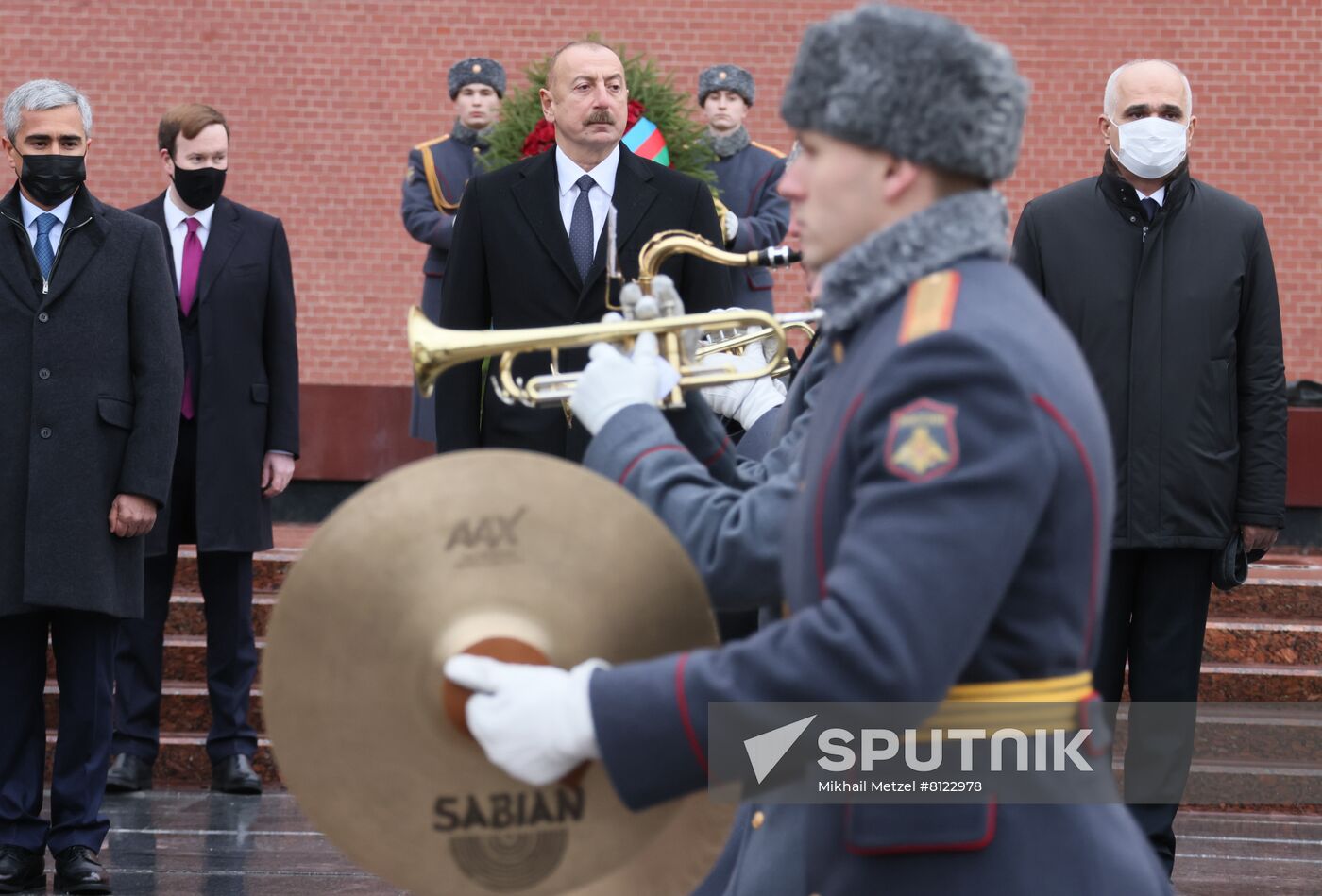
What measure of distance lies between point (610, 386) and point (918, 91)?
0.80 meters

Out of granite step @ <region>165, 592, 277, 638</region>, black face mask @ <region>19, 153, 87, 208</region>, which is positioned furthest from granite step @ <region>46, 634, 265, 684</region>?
black face mask @ <region>19, 153, 87, 208</region>

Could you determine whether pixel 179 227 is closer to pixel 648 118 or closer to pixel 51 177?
pixel 51 177

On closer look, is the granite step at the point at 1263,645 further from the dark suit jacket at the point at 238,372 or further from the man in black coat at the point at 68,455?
the man in black coat at the point at 68,455

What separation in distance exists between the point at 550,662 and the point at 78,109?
408 centimetres

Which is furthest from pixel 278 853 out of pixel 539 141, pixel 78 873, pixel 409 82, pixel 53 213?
pixel 409 82

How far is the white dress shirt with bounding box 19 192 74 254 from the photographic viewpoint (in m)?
5.48

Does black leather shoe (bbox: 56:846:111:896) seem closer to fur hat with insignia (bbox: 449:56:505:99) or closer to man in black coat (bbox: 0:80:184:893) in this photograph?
man in black coat (bbox: 0:80:184:893)

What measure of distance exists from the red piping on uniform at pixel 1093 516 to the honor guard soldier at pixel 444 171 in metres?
6.64

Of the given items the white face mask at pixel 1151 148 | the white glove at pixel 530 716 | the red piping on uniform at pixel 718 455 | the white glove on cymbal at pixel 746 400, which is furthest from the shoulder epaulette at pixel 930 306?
the white face mask at pixel 1151 148

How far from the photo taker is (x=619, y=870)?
2141mm

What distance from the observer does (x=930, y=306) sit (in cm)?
192

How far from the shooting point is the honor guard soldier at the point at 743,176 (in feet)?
26.3

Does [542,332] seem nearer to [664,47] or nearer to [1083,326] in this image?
[1083,326]

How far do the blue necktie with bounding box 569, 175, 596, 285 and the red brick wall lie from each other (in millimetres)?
7336
